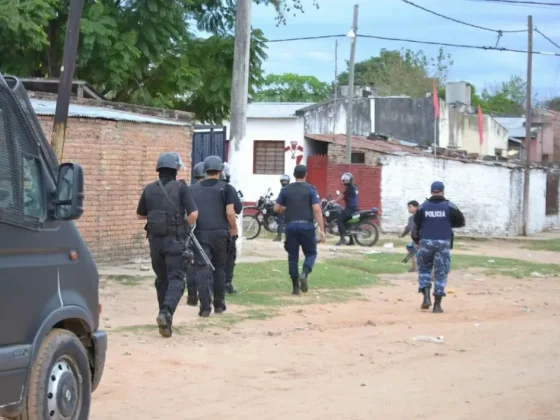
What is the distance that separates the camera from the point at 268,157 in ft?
133

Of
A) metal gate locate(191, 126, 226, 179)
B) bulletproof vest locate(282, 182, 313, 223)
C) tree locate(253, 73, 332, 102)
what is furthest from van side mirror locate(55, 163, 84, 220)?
tree locate(253, 73, 332, 102)

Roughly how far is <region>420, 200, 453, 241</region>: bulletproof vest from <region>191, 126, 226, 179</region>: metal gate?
8.36 m

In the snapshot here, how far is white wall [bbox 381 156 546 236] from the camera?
35469 mm

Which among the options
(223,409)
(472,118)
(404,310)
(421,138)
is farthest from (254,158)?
(223,409)

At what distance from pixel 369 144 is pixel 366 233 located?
1214cm

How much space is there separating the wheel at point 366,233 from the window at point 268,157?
43.6 ft

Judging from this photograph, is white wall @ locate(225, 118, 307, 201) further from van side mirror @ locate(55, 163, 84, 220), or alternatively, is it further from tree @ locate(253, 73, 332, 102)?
tree @ locate(253, 73, 332, 102)

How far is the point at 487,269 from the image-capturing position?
22.2 metres

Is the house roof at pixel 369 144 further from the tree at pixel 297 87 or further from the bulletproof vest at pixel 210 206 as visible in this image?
the tree at pixel 297 87

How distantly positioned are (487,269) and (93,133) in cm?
927

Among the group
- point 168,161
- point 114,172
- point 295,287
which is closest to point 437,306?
point 295,287

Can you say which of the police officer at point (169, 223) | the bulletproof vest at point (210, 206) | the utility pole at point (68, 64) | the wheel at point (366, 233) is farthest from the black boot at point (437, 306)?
the wheel at point (366, 233)

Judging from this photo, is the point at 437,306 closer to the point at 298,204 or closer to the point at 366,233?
the point at 298,204

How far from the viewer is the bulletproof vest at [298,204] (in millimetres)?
14797
